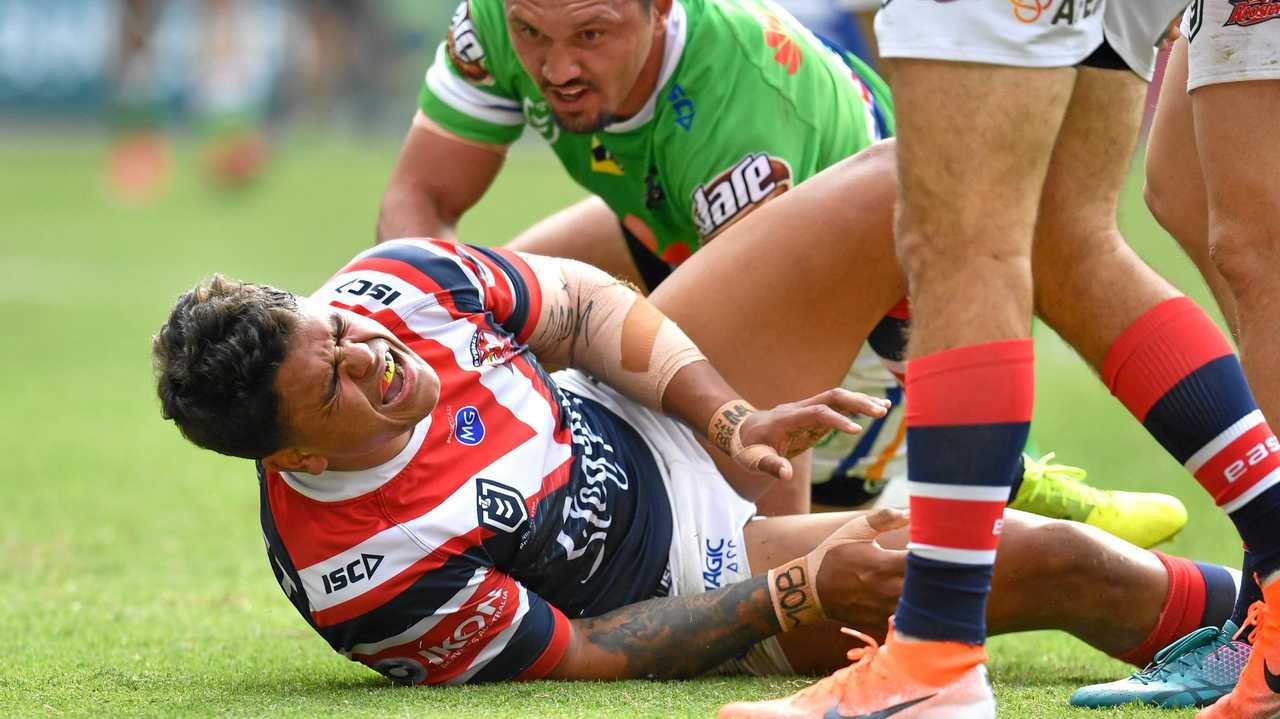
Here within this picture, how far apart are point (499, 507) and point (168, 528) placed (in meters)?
2.29

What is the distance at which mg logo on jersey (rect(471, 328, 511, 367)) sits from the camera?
9.24 feet

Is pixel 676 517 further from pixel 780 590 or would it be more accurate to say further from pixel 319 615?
pixel 319 615

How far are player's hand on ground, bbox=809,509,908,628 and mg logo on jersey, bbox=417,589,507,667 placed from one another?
49cm

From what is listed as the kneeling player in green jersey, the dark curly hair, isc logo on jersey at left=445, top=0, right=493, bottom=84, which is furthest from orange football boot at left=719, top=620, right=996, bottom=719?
isc logo on jersey at left=445, top=0, right=493, bottom=84

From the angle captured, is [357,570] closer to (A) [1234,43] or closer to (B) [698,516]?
(B) [698,516]

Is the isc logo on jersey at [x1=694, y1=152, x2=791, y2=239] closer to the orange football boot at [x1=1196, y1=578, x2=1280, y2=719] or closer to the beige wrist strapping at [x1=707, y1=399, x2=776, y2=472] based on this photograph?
the beige wrist strapping at [x1=707, y1=399, x2=776, y2=472]

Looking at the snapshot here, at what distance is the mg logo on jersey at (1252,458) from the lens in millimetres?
2301

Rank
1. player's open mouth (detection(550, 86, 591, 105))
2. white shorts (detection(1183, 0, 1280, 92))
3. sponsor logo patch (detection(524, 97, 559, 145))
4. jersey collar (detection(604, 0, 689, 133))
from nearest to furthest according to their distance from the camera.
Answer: white shorts (detection(1183, 0, 1280, 92))
player's open mouth (detection(550, 86, 591, 105))
jersey collar (detection(604, 0, 689, 133))
sponsor logo patch (detection(524, 97, 559, 145))

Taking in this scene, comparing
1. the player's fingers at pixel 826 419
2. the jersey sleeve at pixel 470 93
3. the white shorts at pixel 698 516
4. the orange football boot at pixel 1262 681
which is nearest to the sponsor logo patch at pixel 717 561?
the white shorts at pixel 698 516

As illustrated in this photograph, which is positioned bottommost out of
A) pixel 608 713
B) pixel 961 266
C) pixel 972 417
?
pixel 608 713

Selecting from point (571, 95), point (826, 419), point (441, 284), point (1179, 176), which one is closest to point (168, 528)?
point (571, 95)

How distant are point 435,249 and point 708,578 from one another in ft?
2.36

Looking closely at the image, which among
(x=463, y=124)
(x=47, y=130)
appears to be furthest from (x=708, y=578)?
(x=47, y=130)

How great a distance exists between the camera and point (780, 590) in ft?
8.83
